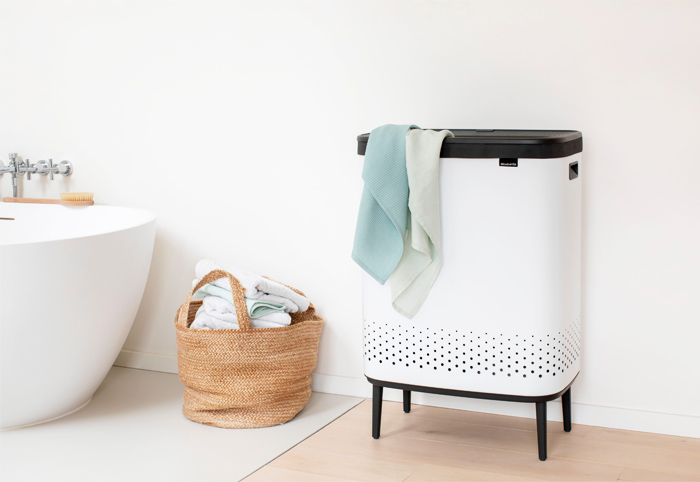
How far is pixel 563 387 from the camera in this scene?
1.72 metres

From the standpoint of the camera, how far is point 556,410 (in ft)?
6.43

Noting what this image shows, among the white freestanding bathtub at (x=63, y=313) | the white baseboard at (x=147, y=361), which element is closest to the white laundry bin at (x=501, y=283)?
the white freestanding bathtub at (x=63, y=313)

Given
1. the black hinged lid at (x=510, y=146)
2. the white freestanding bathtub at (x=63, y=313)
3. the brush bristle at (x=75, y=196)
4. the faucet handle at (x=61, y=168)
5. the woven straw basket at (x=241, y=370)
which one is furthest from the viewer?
the faucet handle at (x=61, y=168)

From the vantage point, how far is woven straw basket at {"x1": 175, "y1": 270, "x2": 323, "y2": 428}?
74.9 inches

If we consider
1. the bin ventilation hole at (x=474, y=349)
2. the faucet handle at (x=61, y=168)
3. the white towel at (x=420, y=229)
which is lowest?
the bin ventilation hole at (x=474, y=349)

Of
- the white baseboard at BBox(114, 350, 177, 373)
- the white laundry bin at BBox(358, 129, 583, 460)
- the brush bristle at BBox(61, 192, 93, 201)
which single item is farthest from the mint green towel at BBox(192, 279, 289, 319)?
the brush bristle at BBox(61, 192, 93, 201)

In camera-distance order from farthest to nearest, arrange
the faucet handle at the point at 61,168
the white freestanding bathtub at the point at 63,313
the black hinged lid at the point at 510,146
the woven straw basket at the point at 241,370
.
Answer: the faucet handle at the point at 61,168, the woven straw basket at the point at 241,370, the white freestanding bathtub at the point at 63,313, the black hinged lid at the point at 510,146

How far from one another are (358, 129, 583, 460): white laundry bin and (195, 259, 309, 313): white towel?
338mm

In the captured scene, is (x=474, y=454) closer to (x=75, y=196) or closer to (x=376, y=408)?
(x=376, y=408)

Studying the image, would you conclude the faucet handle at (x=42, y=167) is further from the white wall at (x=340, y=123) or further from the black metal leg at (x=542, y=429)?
the black metal leg at (x=542, y=429)

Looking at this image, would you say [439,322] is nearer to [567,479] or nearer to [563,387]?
[563,387]

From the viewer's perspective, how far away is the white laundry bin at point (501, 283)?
162 centimetres

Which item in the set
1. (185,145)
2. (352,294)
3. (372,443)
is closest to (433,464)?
(372,443)

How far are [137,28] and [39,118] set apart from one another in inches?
22.4
